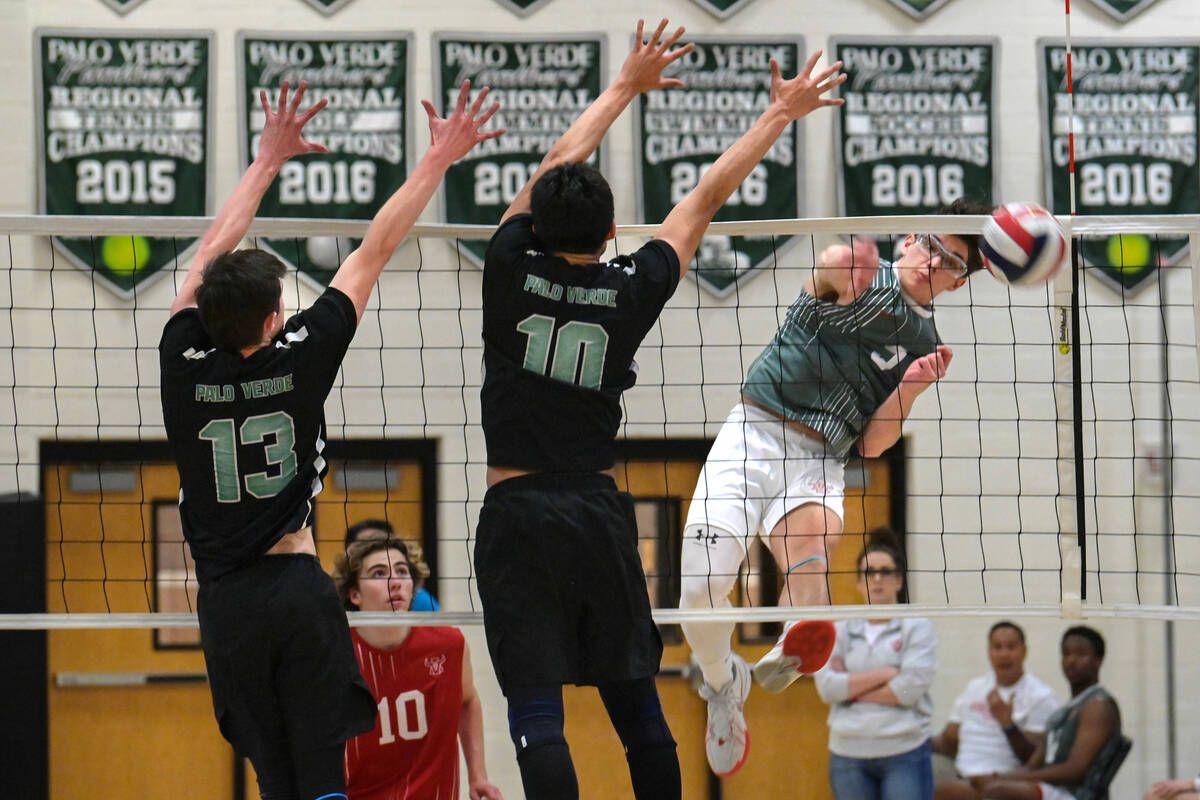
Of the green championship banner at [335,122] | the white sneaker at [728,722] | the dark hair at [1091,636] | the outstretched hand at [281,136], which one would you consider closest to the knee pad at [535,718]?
the outstretched hand at [281,136]

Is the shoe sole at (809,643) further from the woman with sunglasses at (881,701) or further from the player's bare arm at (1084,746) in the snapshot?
the player's bare arm at (1084,746)

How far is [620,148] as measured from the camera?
26.6 feet

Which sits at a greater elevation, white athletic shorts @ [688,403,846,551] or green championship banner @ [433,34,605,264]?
green championship banner @ [433,34,605,264]

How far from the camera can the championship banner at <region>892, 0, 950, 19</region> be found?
8156mm

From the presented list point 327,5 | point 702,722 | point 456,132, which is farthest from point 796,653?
point 327,5

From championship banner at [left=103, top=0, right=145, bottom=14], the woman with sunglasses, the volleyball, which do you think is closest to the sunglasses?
the volleyball

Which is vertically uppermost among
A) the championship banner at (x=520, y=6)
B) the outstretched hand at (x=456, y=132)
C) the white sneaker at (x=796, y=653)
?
the championship banner at (x=520, y=6)

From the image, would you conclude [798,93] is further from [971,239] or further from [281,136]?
[281,136]

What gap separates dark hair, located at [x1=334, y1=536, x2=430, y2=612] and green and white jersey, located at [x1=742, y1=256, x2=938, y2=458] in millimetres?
1391

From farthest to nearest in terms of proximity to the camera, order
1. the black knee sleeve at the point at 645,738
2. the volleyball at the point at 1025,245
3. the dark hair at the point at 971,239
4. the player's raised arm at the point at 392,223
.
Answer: the dark hair at the point at 971,239 → the volleyball at the point at 1025,245 → the player's raised arm at the point at 392,223 → the black knee sleeve at the point at 645,738

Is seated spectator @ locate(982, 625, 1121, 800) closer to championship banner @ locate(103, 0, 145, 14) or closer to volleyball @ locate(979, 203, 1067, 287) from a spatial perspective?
volleyball @ locate(979, 203, 1067, 287)

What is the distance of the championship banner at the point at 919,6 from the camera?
8.16 metres

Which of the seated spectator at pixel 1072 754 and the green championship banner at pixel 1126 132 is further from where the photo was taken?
the green championship banner at pixel 1126 132

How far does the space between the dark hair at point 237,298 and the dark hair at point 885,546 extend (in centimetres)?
464
